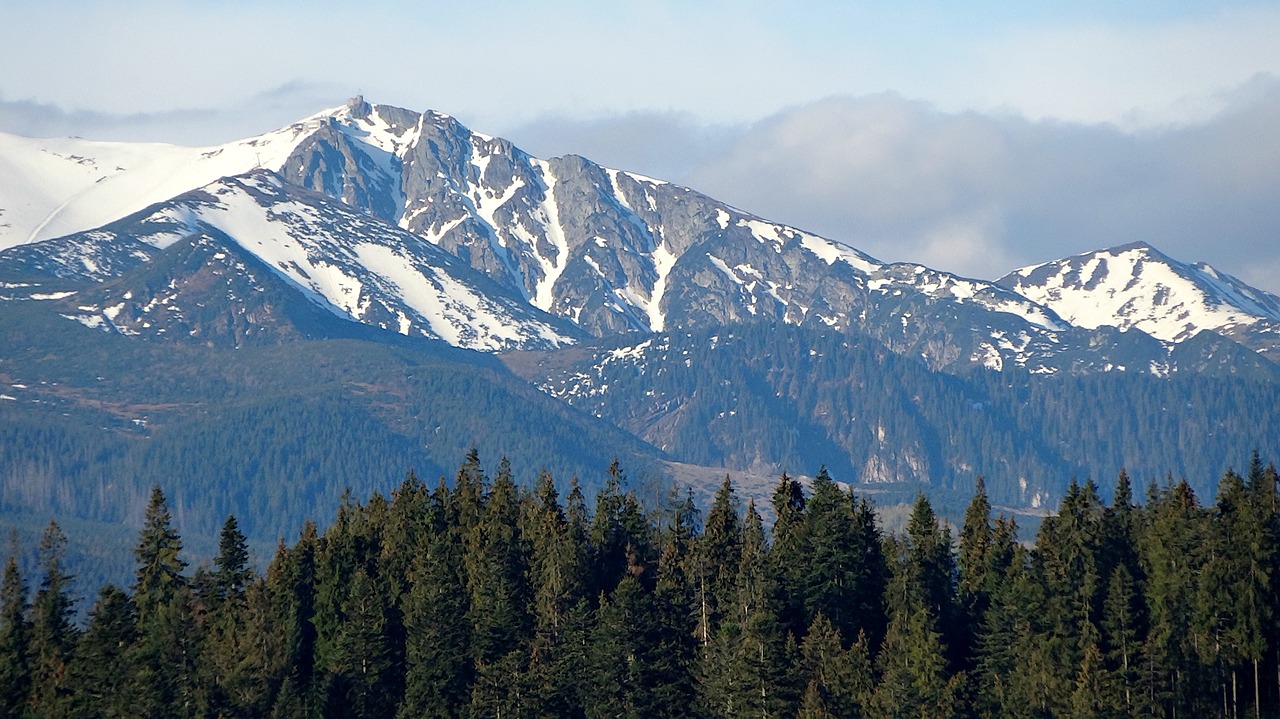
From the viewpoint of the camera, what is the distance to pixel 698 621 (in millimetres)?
163875

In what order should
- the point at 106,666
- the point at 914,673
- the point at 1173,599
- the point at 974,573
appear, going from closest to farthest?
the point at 914,673, the point at 1173,599, the point at 106,666, the point at 974,573

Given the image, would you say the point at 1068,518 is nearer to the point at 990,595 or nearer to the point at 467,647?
the point at 990,595

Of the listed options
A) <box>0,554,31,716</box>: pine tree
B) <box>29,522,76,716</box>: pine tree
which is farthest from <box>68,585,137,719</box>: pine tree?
<box>0,554,31,716</box>: pine tree

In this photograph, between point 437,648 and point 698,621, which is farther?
point 698,621

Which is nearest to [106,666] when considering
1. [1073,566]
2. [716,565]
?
[716,565]

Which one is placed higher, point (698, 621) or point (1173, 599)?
point (1173, 599)

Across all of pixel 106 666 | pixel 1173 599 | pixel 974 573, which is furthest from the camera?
pixel 974 573

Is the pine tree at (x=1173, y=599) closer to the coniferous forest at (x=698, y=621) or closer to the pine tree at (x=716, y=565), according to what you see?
the coniferous forest at (x=698, y=621)

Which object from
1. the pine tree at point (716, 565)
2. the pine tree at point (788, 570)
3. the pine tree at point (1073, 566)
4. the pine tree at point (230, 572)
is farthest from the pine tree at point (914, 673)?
the pine tree at point (230, 572)

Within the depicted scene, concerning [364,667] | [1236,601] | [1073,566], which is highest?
[1073,566]

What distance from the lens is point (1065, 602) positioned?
15075cm

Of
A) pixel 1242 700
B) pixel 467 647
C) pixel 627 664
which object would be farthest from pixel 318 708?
pixel 1242 700

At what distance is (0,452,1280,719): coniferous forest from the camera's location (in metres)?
144

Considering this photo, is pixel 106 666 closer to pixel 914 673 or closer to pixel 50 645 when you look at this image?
pixel 50 645
